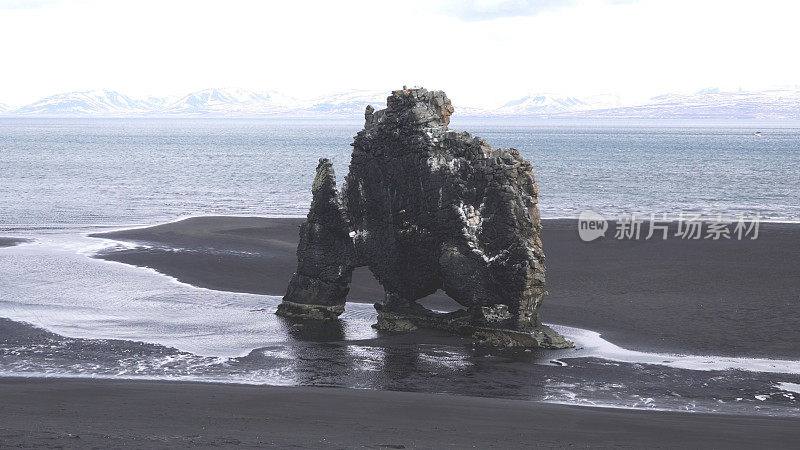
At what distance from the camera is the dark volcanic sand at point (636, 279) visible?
24688mm

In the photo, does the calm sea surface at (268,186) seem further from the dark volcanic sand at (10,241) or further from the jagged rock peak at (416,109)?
the jagged rock peak at (416,109)

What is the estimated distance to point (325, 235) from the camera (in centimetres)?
2597

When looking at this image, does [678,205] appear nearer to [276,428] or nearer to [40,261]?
[40,261]

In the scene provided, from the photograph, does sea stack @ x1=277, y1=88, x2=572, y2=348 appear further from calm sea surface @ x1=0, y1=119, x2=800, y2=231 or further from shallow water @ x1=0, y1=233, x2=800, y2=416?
calm sea surface @ x1=0, y1=119, x2=800, y2=231

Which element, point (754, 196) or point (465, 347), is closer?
point (465, 347)

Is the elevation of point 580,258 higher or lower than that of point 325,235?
lower

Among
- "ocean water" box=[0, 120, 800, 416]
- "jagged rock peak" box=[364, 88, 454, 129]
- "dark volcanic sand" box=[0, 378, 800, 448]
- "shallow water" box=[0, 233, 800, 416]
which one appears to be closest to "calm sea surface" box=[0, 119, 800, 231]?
"ocean water" box=[0, 120, 800, 416]

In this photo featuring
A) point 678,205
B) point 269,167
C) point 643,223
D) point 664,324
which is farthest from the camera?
point 269,167

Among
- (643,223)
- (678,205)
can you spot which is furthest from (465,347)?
(678,205)

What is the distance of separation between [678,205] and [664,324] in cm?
3958

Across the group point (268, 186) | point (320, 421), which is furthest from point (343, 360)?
point (268, 186)

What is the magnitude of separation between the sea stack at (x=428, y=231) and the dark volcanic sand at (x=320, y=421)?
5.34 metres

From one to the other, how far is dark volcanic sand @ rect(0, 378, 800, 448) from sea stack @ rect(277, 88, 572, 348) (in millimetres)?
5338

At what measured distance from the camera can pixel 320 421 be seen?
15.3 metres
